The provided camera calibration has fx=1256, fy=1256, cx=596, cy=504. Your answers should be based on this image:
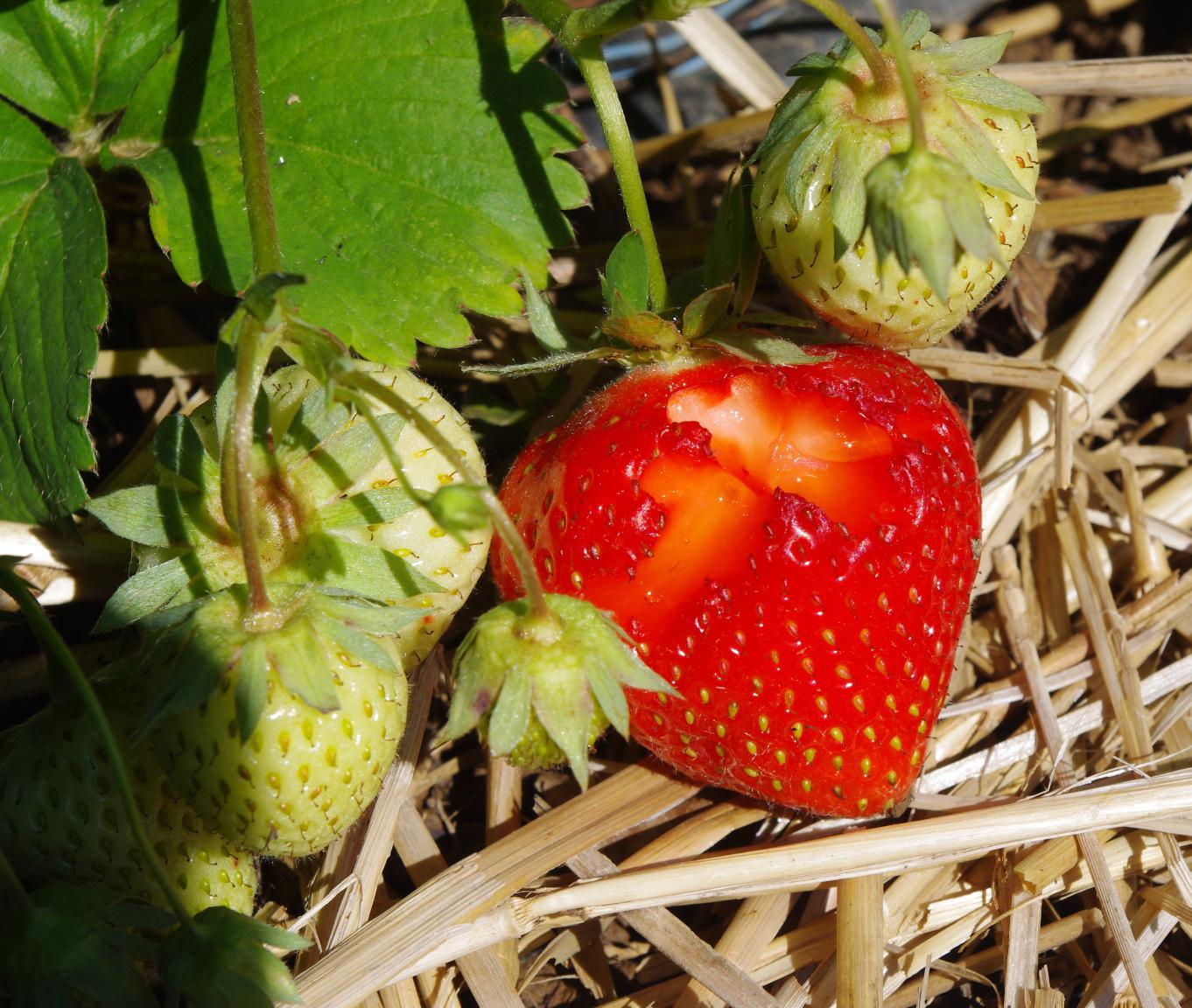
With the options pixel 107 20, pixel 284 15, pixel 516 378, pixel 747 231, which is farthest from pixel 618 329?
pixel 107 20

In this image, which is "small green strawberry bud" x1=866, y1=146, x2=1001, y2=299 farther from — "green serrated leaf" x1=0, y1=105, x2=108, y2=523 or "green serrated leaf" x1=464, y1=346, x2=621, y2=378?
"green serrated leaf" x1=0, y1=105, x2=108, y2=523

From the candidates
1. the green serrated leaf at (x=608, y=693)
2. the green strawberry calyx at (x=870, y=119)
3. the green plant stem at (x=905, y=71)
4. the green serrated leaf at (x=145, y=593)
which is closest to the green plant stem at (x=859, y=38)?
the green strawberry calyx at (x=870, y=119)

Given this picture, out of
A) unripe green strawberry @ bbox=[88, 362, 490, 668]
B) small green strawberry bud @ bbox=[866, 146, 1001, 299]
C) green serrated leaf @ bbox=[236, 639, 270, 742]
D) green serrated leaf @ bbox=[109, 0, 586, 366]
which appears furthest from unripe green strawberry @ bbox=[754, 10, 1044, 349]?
green serrated leaf @ bbox=[236, 639, 270, 742]

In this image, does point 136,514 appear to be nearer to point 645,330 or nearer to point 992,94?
point 645,330

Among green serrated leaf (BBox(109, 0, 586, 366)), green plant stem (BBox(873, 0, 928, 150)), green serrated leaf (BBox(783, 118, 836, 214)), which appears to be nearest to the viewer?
green plant stem (BBox(873, 0, 928, 150))

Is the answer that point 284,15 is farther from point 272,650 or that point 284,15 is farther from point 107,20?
point 272,650

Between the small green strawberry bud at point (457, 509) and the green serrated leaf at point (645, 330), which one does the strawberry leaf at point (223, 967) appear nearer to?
the small green strawberry bud at point (457, 509)

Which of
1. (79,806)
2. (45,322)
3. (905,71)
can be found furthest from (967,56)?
(79,806)
